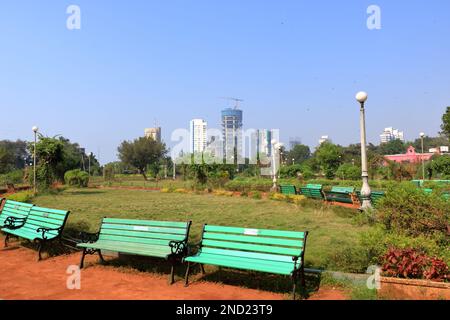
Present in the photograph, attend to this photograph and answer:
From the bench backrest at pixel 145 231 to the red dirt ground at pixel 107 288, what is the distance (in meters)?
0.50

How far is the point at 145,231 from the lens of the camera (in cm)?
561

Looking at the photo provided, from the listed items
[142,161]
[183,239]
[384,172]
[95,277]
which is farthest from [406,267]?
[142,161]

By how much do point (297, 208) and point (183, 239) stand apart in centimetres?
855

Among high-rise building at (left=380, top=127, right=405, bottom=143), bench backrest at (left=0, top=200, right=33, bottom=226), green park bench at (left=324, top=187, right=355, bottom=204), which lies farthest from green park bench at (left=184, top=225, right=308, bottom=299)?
high-rise building at (left=380, top=127, right=405, bottom=143)

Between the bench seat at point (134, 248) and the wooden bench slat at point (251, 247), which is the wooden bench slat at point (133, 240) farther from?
the wooden bench slat at point (251, 247)

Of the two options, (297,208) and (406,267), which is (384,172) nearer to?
(297,208)

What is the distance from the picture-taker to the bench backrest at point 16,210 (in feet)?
25.5

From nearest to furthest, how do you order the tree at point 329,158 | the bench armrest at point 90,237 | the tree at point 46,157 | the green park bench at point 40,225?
the bench armrest at point 90,237, the green park bench at point 40,225, the tree at point 46,157, the tree at point 329,158

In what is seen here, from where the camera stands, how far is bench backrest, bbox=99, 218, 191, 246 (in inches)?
207

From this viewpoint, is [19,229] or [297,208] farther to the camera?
[297,208]

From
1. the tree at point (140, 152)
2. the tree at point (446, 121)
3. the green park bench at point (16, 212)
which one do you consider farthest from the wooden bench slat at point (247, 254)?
the tree at point (140, 152)

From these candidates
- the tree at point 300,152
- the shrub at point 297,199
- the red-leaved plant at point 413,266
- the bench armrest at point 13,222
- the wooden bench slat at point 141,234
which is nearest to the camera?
the red-leaved plant at point 413,266

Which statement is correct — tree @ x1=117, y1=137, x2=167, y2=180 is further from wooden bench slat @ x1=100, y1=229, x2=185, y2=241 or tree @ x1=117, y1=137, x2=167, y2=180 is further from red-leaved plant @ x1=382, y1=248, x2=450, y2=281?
red-leaved plant @ x1=382, y1=248, x2=450, y2=281
